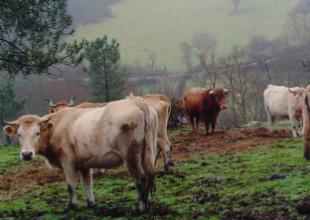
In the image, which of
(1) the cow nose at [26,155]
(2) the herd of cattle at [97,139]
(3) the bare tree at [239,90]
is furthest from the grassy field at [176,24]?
(1) the cow nose at [26,155]

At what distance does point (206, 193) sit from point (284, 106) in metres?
11.0

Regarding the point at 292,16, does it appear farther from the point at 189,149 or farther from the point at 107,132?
the point at 107,132

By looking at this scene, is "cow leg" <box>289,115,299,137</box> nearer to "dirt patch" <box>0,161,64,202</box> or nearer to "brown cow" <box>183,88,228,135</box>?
"brown cow" <box>183,88,228,135</box>

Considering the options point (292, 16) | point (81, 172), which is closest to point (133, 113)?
point (81, 172)

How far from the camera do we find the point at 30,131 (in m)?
11.1

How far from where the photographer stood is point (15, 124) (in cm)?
1137

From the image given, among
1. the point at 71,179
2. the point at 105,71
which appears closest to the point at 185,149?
the point at 71,179

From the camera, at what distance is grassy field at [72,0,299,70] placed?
4631 inches

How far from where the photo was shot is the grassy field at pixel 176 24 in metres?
118

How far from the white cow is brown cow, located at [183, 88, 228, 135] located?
2.18 metres

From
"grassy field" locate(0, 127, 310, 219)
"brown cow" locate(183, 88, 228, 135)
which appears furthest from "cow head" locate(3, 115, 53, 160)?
"brown cow" locate(183, 88, 228, 135)

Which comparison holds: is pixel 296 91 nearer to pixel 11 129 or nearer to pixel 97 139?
pixel 97 139

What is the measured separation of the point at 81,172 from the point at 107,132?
1.59m

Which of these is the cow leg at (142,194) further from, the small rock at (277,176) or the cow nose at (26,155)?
the small rock at (277,176)
